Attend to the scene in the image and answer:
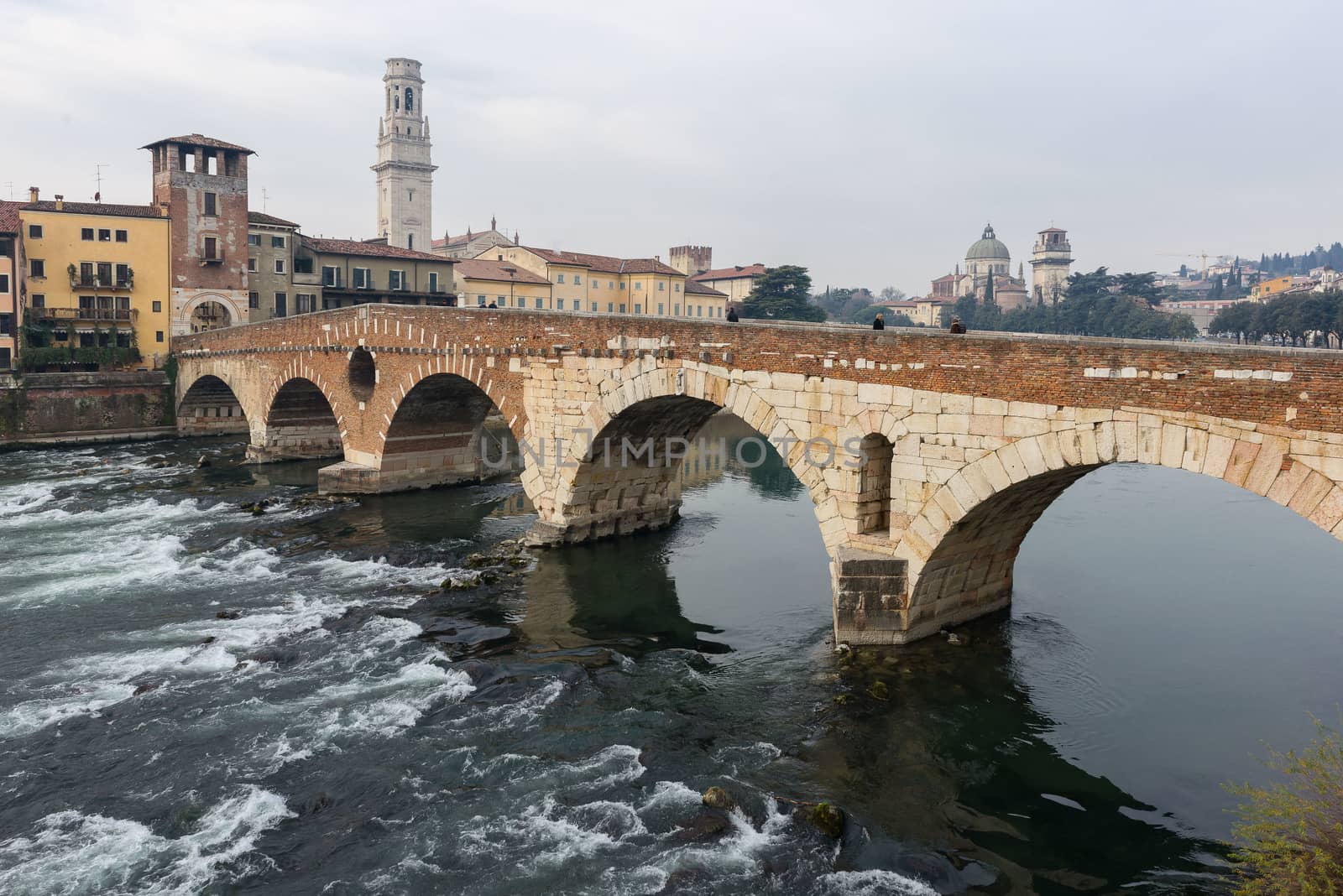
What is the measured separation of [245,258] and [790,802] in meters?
48.1

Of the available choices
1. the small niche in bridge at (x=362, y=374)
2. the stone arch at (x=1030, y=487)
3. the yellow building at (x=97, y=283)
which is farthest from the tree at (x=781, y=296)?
the stone arch at (x=1030, y=487)

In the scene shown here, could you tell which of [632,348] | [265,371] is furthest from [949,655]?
[265,371]

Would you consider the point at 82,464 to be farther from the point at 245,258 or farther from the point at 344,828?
the point at 344,828

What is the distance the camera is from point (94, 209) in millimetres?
47875

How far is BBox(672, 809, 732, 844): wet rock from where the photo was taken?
37.1 ft

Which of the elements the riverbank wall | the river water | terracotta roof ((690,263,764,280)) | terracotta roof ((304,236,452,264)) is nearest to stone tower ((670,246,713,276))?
terracotta roof ((690,263,764,280))

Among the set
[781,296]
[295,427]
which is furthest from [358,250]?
[781,296]

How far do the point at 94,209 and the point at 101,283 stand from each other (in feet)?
11.9

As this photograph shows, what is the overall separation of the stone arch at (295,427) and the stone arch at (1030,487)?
26948mm

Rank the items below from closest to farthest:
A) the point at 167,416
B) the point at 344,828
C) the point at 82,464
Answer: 1. the point at 344,828
2. the point at 82,464
3. the point at 167,416

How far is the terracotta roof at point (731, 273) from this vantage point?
304ft

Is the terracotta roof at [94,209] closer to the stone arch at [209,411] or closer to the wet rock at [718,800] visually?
the stone arch at [209,411]

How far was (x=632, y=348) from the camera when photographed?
21234 millimetres

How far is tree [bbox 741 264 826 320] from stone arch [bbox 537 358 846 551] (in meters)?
45.7
